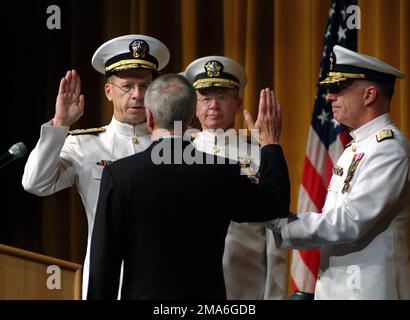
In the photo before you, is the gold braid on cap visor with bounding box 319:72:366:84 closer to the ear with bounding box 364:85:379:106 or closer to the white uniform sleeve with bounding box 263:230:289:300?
the ear with bounding box 364:85:379:106

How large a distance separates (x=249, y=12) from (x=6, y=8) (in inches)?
52.2

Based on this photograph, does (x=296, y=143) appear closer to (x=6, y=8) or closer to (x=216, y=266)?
(x=6, y=8)

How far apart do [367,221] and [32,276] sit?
41.9 inches

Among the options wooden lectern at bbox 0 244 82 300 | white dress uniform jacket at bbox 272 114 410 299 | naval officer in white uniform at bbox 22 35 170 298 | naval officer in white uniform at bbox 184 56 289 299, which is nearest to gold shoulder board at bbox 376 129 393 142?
white dress uniform jacket at bbox 272 114 410 299

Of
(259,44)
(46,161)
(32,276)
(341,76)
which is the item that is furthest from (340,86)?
(259,44)

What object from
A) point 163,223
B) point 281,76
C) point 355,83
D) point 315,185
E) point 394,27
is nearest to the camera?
point 163,223

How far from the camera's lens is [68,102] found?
2953mm

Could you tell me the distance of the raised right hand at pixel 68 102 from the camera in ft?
9.63

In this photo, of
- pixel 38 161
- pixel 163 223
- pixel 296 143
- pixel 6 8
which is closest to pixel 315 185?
pixel 296 143

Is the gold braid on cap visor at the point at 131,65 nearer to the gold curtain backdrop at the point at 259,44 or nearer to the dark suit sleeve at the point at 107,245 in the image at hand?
the dark suit sleeve at the point at 107,245

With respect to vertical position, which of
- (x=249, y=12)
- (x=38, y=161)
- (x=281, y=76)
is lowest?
(x=38, y=161)

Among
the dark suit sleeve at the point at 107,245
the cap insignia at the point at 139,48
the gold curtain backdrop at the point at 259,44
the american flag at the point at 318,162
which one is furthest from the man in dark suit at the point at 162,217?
the gold curtain backdrop at the point at 259,44

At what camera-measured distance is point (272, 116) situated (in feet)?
8.96

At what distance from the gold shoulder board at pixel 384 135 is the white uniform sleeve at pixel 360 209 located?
0.03 metres
